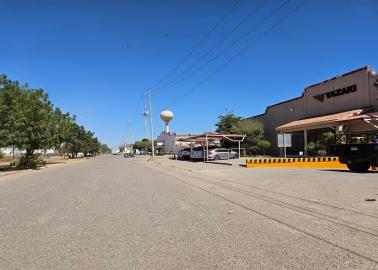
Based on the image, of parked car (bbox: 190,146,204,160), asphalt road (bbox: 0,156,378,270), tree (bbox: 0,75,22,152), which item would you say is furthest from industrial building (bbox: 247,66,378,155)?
tree (bbox: 0,75,22,152)

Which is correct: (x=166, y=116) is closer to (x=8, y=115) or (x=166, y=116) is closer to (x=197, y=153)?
(x=197, y=153)

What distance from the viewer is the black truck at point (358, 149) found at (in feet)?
66.9

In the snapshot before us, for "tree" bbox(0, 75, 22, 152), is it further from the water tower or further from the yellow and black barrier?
the water tower

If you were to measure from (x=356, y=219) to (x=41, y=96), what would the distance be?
38.6m

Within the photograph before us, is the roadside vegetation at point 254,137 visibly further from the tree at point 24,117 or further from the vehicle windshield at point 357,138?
the vehicle windshield at point 357,138

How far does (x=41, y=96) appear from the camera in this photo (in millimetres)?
42688

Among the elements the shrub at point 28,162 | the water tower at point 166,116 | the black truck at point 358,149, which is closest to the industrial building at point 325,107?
the black truck at point 358,149

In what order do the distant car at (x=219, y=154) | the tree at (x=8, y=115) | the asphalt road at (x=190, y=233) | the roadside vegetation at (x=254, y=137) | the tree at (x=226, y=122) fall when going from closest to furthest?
the asphalt road at (x=190, y=233)
the tree at (x=8, y=115)
the distant car at (x=219, y=154)
the roadside vegetation at (x=254, y=137)
the tree at (x=226, y=122)

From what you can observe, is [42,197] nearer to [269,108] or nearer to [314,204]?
[314,204]

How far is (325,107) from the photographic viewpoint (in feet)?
144

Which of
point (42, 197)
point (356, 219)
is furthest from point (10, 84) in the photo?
point (356, 219)

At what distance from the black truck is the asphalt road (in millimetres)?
8695

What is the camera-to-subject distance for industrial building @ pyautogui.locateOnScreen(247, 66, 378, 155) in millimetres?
37188

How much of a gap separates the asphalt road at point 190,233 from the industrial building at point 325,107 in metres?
21.6
